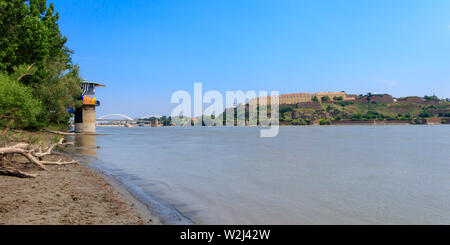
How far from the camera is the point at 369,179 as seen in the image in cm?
1839

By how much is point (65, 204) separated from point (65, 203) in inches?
5.2

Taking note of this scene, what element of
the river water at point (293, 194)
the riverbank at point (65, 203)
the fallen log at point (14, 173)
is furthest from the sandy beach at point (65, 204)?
the river water at point (293, 194)

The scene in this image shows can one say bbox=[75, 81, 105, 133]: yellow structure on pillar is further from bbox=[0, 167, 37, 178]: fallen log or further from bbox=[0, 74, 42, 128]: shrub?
bbox=[0, 167, 37, 178]: fallen log

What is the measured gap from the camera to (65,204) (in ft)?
29.9

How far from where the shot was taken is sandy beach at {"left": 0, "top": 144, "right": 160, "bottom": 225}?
7.76 metres

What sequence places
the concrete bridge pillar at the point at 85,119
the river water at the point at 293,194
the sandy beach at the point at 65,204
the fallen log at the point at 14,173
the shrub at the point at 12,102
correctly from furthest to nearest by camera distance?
the concrete bridge pillar at the point at 85,119, the shrub at the point at 12,102, the fallen log at the point at 14,173, the river water at the point at 293,194, the sandy beach at the point at 65,204

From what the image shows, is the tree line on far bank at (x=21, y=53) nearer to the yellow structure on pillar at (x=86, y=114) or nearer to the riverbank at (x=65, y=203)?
the riverbank at (x=65, y=203)

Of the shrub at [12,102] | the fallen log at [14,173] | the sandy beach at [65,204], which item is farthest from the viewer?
the shrub at [12,102]

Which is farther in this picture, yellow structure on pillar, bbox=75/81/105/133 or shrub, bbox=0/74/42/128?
yellow structure on pillar, bbox=75/81/105/133

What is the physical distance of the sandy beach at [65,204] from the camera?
7.76m

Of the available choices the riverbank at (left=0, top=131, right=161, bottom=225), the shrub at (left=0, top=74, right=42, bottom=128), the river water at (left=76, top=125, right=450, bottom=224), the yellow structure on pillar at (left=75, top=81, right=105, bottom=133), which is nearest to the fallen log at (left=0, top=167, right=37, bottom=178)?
the riverbank at (left=0, top=131, right=161, bottom=225)

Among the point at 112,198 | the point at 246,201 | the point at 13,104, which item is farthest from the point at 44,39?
the point at 246,201

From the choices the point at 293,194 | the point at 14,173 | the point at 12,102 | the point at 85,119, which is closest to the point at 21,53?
the point at 12,102
